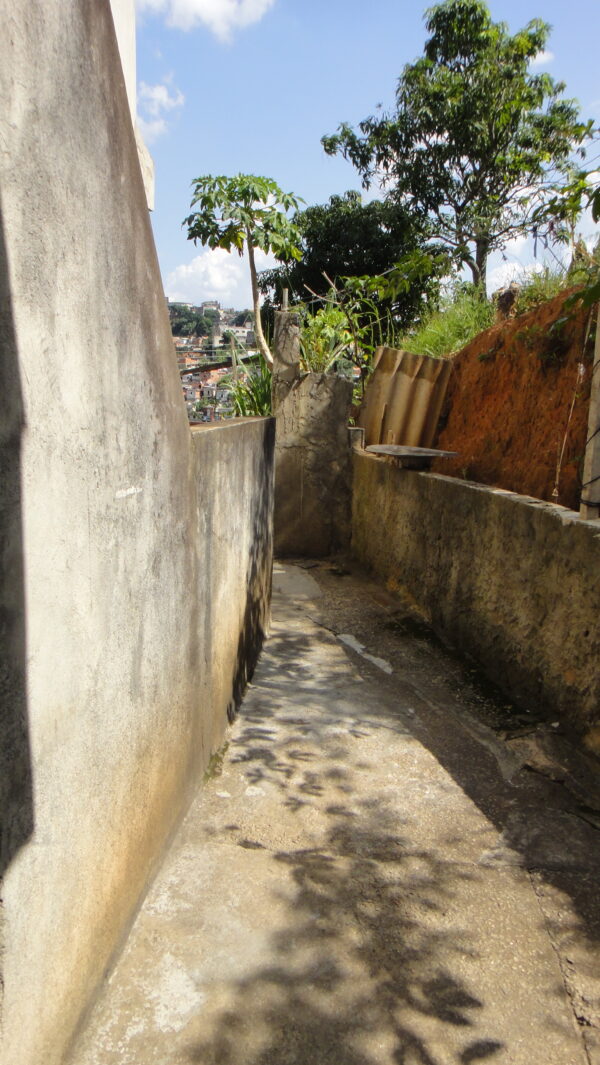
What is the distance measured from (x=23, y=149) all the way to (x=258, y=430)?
2.98 meters

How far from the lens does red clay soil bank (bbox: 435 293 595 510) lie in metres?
4.61

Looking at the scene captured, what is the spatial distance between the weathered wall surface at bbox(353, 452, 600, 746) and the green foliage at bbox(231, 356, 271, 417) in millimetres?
2359

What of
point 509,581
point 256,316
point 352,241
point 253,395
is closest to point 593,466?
point 509,581

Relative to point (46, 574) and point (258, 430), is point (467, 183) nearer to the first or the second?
point (258, 430)

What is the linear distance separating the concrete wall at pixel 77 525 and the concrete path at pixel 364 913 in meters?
0.22

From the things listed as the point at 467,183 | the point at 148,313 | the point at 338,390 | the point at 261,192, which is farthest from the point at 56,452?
the point at 467,183

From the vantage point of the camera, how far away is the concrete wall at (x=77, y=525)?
1.39 m

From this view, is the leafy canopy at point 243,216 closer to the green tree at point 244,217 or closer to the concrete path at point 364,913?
the green tree at point 244,217

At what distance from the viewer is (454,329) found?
25.5ft

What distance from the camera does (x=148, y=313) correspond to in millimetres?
2186

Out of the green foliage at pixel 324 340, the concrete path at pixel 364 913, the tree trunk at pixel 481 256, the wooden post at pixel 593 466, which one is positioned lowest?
the concrete path at pixel 364 913

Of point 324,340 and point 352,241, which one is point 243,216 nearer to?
point 324,340

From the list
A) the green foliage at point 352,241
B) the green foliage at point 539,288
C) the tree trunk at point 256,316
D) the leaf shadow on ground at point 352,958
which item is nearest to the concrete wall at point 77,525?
the leaf shadow on ground at point 352,958

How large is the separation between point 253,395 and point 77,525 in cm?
667
